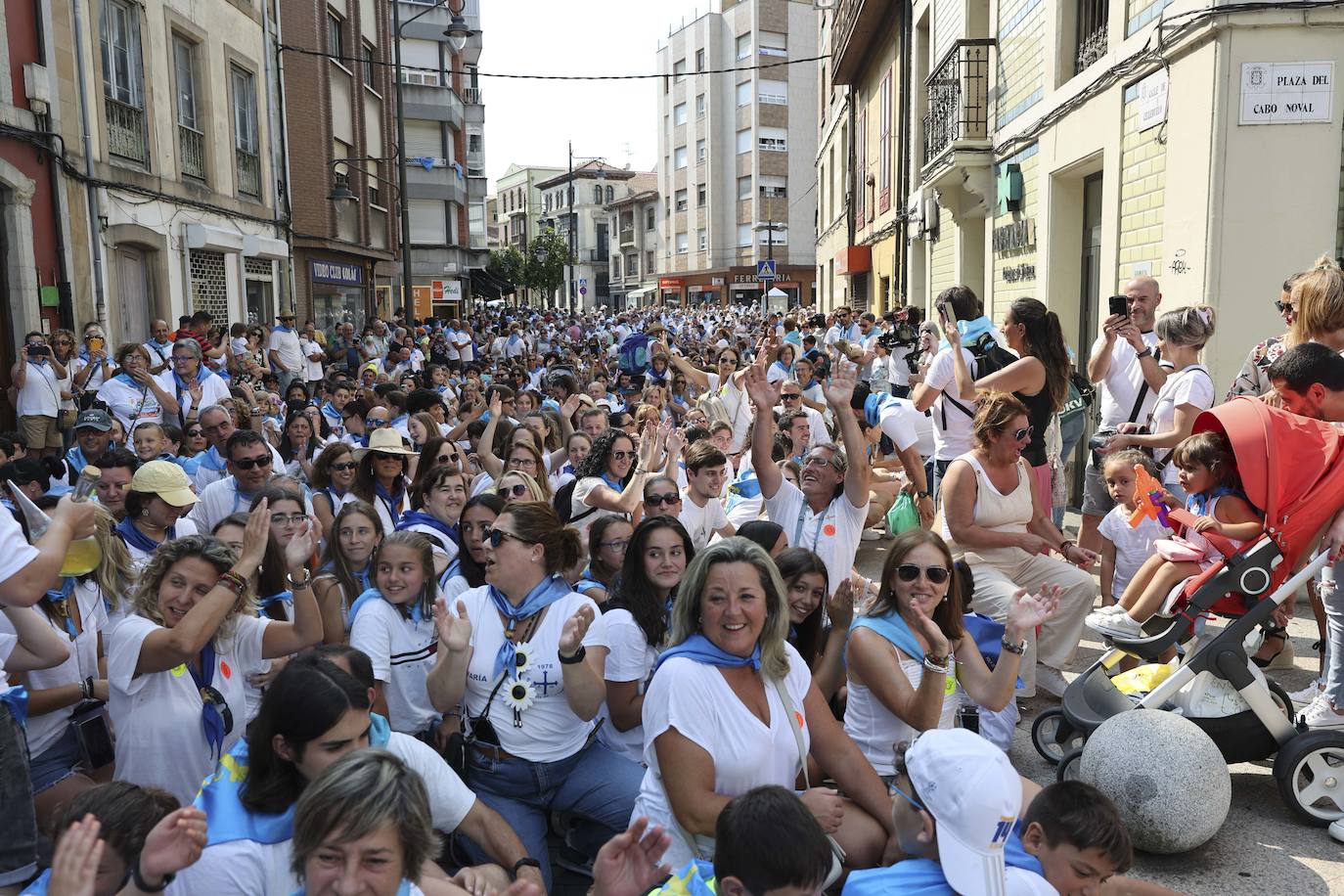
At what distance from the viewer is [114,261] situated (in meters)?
13.5

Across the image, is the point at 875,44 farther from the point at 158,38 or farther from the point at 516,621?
the point at 516,621

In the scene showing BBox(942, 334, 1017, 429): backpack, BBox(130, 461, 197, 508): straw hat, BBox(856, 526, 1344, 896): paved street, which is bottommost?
BBox(856, 526, 1344, 896): paved street

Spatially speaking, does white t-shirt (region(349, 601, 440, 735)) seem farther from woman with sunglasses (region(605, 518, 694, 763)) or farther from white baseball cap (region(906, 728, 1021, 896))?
white baseball cap (region(906, 728, 1021, 896))

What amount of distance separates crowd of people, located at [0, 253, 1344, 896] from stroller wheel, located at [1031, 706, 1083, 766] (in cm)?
13

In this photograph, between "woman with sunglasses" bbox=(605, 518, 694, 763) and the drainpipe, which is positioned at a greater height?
the drainpipe

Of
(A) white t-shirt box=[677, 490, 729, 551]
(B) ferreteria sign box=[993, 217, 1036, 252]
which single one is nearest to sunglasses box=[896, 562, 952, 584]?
(A) white t-shirt box=[677, 490, 729, 551]

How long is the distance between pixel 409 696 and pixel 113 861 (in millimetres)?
1560

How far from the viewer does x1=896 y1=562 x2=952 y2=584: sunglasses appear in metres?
3.73

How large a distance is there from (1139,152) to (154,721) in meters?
9.04

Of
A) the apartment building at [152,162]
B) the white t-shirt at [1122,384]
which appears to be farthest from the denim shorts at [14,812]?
the apartment building at [152,162]

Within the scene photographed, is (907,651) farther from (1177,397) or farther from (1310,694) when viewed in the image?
(1177,397)

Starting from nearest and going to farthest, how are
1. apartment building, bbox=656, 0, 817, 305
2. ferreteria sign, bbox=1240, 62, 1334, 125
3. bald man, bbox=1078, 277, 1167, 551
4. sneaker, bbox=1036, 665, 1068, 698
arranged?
sneaker, bbox=1036, 665, 1068, 698 < bald man, bbox=1078, 277, 1167, 551 < ferreteria sign, bbox=1240, 62, 1334, 125 < apartment building, bbox=656, 0, 817, 305

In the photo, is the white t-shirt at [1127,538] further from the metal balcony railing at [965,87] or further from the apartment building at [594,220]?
the apartment building at [594,220]

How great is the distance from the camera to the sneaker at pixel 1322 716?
3.94m
